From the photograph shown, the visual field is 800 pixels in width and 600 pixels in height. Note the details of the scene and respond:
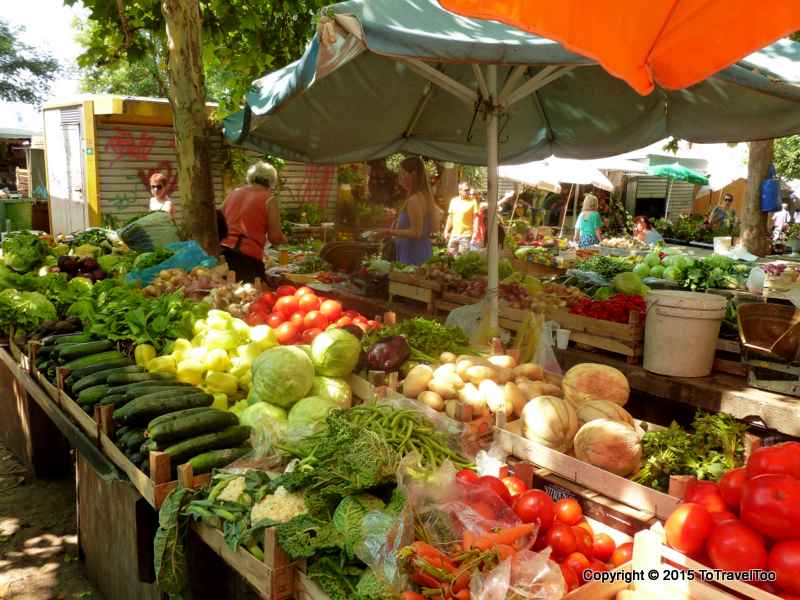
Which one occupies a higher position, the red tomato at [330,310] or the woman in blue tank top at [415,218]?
the woman in blue tank top at [415,218]

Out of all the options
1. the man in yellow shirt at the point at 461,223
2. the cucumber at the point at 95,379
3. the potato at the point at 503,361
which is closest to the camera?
the potato at the point at 503,361

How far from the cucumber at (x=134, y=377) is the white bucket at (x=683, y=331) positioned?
3270mm

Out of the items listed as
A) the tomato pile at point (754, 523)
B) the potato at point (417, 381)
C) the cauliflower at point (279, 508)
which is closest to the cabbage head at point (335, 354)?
the potato at point (417, 381)

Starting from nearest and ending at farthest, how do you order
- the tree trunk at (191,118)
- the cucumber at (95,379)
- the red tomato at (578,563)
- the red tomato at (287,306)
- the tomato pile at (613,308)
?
the red tomato at (578,563)
the cucumber at (95,379)
the red tomato at (287,306)
the tomato pile at (613,308)
the tree trunk at (191,118)

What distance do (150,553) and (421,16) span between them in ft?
10.4

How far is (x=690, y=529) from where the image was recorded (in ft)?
6.37

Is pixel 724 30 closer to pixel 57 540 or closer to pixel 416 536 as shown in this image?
pixel 416 536

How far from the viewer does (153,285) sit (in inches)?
218

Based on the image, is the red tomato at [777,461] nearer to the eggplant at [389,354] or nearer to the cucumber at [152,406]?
the eggplant at [389,354]

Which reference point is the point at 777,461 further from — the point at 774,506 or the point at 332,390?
the point at 332,390

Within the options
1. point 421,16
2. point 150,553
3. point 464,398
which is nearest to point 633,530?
point 464,398

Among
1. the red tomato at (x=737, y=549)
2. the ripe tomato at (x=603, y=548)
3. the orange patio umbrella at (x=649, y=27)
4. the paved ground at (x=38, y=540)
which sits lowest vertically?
the paved ground at (x=38, y=540)

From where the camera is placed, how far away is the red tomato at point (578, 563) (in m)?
2.19

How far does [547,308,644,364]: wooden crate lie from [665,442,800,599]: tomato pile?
9.57 feet
